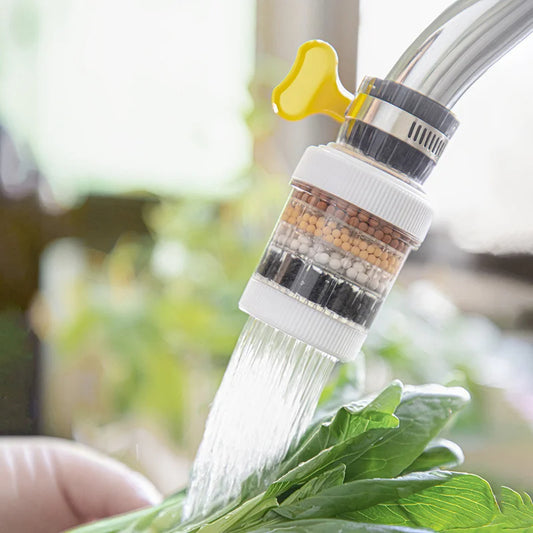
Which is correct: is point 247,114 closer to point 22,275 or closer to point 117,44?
point 117,44

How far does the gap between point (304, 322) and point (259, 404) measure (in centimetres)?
5

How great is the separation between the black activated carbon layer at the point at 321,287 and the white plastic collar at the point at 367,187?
3 centimetres

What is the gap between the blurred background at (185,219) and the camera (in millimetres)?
962

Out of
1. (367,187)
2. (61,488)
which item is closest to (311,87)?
(367,187)

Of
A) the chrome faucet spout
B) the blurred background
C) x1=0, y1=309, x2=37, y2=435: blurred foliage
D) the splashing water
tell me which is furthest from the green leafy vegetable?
x1=0, y1=309, x2=37, y2=435: blurred foliage

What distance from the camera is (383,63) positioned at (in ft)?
3.34

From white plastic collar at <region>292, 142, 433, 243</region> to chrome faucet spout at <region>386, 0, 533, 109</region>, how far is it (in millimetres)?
36

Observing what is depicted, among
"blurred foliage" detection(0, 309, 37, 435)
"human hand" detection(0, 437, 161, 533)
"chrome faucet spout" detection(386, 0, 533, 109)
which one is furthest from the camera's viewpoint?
"blurred foliage" detection(0, 309, 37, 435)

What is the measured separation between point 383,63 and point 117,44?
479mm

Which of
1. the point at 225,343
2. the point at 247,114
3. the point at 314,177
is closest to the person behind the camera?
the point at 314,177

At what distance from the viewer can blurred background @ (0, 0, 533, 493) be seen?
37.9 inches

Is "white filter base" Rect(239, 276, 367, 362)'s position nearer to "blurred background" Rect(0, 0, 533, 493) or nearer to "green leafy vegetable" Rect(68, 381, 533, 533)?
"green leafy vegetable" Rect(68, 381, 533, 533)

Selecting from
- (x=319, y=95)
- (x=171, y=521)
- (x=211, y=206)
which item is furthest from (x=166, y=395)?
(x=319, y=95)

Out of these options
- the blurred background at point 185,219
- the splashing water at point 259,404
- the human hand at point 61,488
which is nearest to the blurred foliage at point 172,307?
the blurred background at point 185,219
